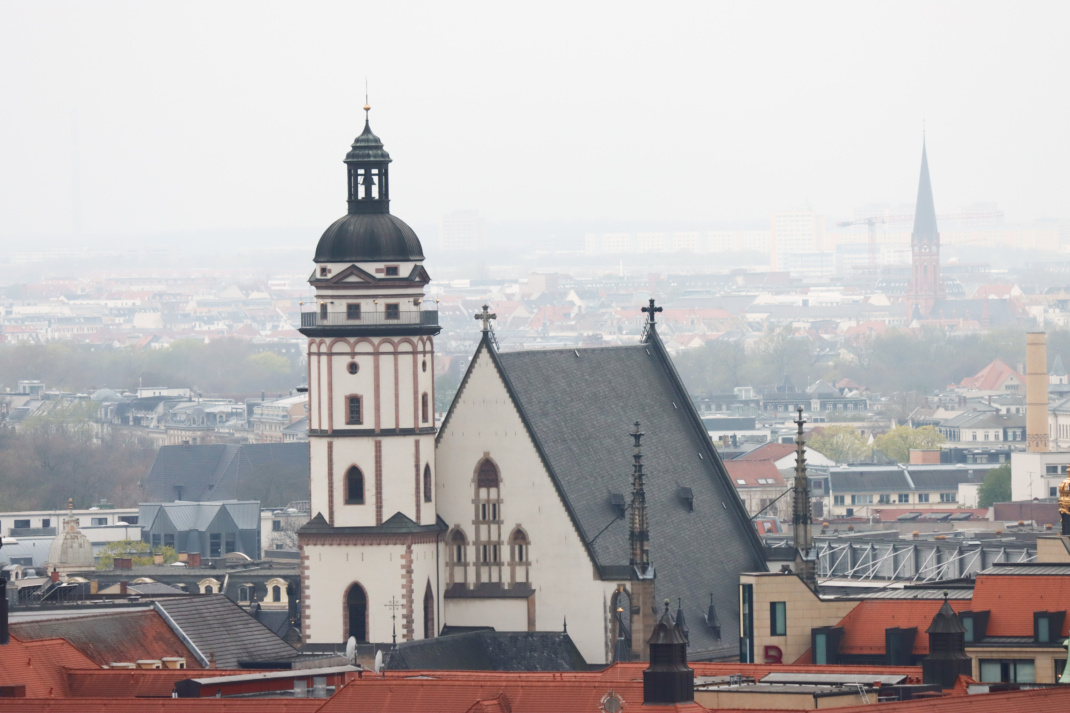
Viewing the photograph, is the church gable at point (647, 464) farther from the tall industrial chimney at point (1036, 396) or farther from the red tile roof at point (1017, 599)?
the tall industrial chimney at point (1036, 396)

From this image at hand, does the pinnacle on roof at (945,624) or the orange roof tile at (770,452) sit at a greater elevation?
the orange roof tile at (770,452)

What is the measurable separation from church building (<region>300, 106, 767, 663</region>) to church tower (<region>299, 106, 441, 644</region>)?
2 centimetres

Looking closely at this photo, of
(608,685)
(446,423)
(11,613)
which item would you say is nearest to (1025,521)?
(446,423)

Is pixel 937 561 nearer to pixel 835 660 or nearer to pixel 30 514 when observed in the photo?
pixel 835 660

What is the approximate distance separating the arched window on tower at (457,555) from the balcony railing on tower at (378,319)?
367 cm

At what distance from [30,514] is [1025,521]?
38950 mm

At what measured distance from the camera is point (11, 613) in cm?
Result: 6159

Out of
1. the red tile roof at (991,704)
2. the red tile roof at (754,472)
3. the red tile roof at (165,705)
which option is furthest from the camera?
the red tile roof at (754,472)

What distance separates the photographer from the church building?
65562 millimetres

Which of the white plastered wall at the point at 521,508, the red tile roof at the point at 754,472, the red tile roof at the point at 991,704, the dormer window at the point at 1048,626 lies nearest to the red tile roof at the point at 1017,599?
the dormer window at the point at 1048,626

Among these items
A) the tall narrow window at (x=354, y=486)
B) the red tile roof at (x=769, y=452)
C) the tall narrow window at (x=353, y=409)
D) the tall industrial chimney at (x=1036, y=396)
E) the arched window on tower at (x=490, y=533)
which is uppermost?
the tall industrial chimney at (x=1036, y=396)

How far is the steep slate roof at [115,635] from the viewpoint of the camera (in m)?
56.1

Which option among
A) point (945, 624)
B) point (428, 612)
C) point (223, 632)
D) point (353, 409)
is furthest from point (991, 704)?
point (353, 409)

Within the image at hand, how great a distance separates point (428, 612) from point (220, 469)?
88206 mm
